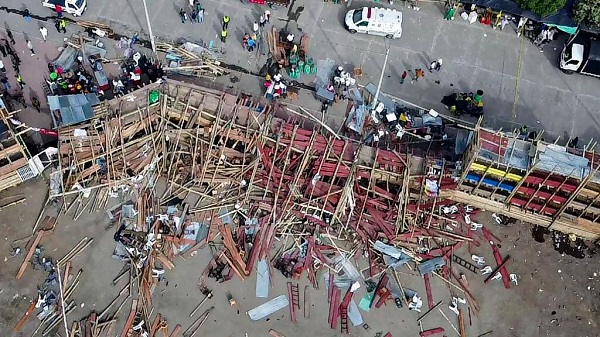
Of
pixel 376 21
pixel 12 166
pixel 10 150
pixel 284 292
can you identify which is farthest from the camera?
pixel 376 21

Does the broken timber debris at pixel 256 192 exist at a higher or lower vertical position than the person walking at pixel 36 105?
lower

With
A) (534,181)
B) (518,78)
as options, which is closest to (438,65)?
(518,78)

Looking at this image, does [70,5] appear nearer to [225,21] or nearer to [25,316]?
[225,21]

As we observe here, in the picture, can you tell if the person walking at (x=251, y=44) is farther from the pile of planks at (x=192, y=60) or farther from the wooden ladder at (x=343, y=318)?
the wooden ladder at (x=343, y=318)

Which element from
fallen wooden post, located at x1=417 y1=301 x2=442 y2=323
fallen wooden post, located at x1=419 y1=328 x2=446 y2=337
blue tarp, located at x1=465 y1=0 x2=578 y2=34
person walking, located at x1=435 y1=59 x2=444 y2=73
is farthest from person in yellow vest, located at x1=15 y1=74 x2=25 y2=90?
blue tarp, located at x1=465 y1=0 x2=578 y2=34

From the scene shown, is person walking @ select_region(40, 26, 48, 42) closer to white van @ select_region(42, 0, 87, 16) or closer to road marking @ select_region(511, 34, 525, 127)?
white van @ select_region(42, 0, 87, 16)

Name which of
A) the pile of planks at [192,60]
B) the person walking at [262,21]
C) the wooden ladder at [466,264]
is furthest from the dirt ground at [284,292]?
the person walking at [262,21]
